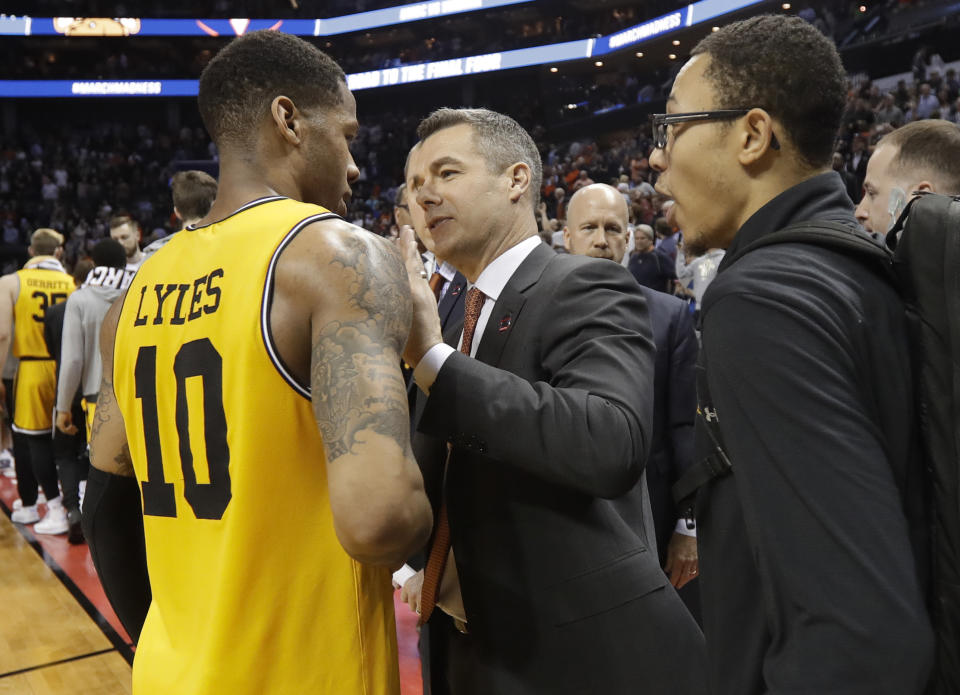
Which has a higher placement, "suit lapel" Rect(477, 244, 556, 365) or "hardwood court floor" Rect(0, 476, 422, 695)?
"suit lapel" Rect(477, 244, 556, 365)

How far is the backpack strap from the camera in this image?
0.94 m

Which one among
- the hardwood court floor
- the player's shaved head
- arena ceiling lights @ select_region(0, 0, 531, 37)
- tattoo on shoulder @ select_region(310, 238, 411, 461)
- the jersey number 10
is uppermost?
arena ceiling lights @ select_region(0, 0, 531, 37)

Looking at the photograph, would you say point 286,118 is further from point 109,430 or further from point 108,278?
point 108,278

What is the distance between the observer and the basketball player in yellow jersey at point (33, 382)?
598 cm

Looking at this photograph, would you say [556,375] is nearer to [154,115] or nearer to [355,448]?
[355,448]

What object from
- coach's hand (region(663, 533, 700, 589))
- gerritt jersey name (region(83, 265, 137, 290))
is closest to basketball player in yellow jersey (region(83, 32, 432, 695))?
coach's hand (region(663, 533, 700, 589))

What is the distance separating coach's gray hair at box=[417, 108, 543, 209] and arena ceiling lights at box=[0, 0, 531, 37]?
21.9 m

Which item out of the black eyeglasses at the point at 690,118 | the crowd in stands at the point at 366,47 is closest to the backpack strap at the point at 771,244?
the black eyeglasses at the point at 690,118

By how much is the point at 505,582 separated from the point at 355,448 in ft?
1.71

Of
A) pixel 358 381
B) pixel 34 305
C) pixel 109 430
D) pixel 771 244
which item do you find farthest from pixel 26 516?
pixel 771 244

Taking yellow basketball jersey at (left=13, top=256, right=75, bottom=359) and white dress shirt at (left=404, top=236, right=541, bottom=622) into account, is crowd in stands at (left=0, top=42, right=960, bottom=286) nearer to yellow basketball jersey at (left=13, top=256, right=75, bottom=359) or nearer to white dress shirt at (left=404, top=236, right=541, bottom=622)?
yellow basketball jersey at (left=13, top=256, right=75, bottom=359)

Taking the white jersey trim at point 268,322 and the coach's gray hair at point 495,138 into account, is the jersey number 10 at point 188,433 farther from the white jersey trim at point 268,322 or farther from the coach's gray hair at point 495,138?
the coach's gray hair at point 495,138

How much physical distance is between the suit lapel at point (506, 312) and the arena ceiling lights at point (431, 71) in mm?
17989

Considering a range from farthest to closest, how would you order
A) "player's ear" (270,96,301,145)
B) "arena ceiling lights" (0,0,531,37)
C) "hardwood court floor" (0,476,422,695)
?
"arena ceiling lights" (0,0,531,37) → "hardwood court floor" (0,476,422,695) → "player's ear" (270,96,301,145)
